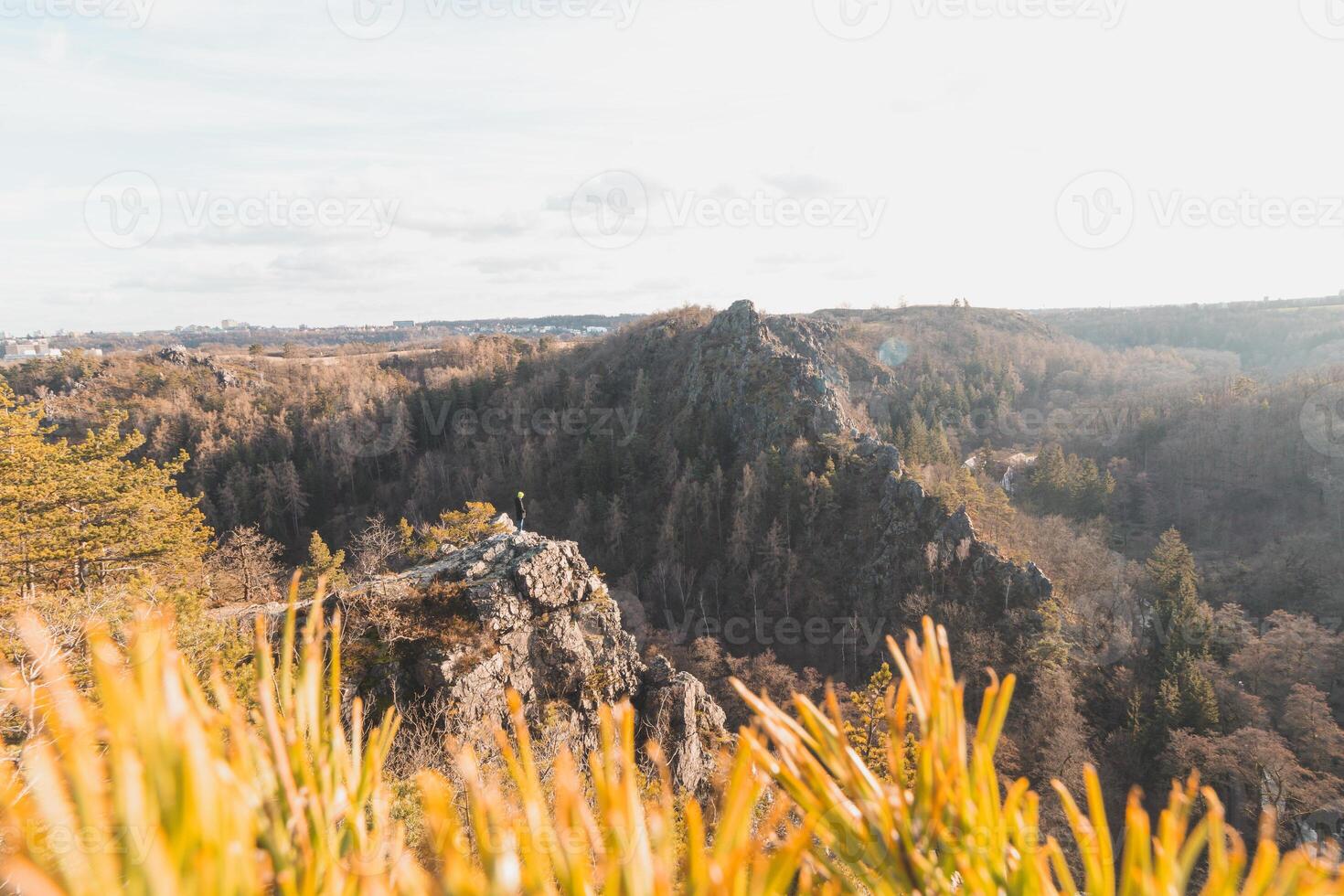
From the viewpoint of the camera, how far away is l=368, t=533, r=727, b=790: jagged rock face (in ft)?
53.5

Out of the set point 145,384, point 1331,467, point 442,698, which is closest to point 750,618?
point 442,698

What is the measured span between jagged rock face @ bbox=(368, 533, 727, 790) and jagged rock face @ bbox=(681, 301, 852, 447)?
37.6 m

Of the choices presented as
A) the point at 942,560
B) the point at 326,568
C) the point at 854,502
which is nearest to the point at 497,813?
the point at 326,568

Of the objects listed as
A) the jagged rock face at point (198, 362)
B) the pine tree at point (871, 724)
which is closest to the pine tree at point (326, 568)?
the pine tree at point (871, 724)

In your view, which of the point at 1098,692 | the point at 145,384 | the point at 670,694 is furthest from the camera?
the point at 145,384

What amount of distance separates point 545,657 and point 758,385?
48509 millimetres

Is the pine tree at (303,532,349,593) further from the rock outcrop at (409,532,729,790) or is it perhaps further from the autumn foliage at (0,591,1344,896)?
the autumn foliage at (0,591,1344,896)

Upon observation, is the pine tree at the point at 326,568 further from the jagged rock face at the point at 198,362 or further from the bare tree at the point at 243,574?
the jagged rock face at the point at 198,362

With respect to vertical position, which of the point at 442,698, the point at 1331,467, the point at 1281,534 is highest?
the point at 442,698

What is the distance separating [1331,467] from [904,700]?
290 feet

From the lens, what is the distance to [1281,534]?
5694 centimetres

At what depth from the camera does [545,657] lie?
1903 cm

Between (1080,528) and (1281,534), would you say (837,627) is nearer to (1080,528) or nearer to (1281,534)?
(1080,528)

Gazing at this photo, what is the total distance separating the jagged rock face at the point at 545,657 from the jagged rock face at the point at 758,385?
37612 mm
